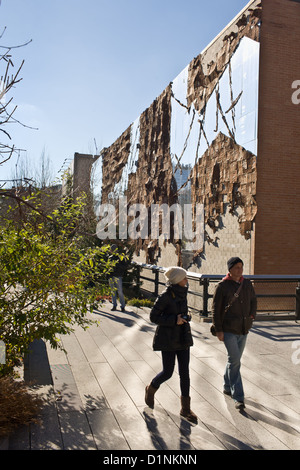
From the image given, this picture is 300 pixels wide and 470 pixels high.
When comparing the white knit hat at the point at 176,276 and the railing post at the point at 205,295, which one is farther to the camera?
the railing post at the point at 205,295

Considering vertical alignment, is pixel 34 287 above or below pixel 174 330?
above

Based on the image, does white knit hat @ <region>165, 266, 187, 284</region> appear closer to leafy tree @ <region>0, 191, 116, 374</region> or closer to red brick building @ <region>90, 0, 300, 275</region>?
leafy tree @ <region>0, 191, 116, 374</region>

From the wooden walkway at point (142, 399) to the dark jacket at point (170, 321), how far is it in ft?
2.67

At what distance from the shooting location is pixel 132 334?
8.92 metres

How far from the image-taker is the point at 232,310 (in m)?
5.26

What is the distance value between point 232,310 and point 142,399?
159cm

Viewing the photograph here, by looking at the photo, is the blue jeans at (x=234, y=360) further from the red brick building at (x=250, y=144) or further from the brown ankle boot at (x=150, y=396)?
the red brick building at (x=250, y=144)

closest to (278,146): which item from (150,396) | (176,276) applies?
(176,276)

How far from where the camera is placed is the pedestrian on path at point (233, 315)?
525 centimetres

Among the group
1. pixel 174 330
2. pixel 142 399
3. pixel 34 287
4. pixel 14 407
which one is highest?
pixel 34 287

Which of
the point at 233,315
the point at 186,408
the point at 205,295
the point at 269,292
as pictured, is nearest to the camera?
the point at 186,408

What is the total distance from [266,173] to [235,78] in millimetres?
3618

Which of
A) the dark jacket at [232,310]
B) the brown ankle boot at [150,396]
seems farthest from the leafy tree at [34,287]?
the dark jacket at [232,310]

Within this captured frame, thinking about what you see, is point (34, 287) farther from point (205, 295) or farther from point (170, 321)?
point (205, 295)
